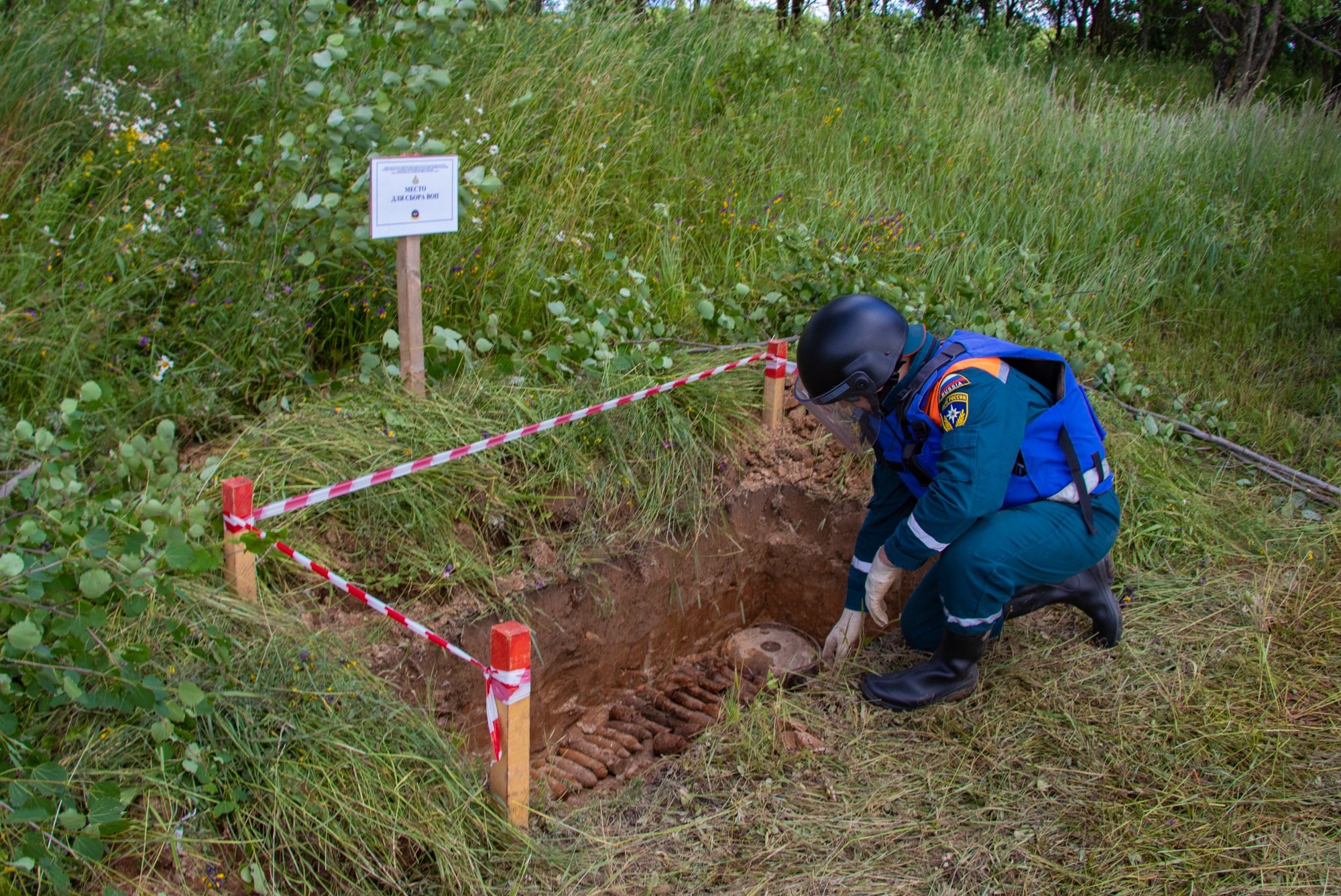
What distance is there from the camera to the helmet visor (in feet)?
11.4

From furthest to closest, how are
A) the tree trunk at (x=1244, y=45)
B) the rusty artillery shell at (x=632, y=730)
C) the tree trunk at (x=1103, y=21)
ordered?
1. the tree trunk at (x=1103, y=21)
2. the tree trunk at (x=1244, y=45)
3. the rusty artillery shell at (x=632, y=730)

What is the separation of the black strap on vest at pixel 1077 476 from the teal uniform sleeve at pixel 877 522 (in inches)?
22.9

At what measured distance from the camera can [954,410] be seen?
3258 mm

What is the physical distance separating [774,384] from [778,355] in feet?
0.50

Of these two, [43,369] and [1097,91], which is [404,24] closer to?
[43,369]

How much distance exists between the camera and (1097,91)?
9.80 meters

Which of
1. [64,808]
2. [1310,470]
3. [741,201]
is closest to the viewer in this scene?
[64,808]

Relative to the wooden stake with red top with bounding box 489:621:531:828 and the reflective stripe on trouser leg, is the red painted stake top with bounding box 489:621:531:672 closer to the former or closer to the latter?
the wooden stake with red top with bounding box 489:621:531:828

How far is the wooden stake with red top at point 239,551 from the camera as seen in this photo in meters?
2.96

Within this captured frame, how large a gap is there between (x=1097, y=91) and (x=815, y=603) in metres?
7.24

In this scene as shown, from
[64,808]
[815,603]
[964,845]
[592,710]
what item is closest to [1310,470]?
[815,603]

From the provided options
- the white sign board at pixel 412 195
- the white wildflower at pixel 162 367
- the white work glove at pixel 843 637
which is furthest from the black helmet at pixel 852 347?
the white wildflower at pixel 162 367

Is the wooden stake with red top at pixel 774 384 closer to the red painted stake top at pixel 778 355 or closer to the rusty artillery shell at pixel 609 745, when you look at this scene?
the red painted stake top at pixel 778 355

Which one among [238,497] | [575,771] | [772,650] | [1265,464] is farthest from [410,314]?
[1265,464]
